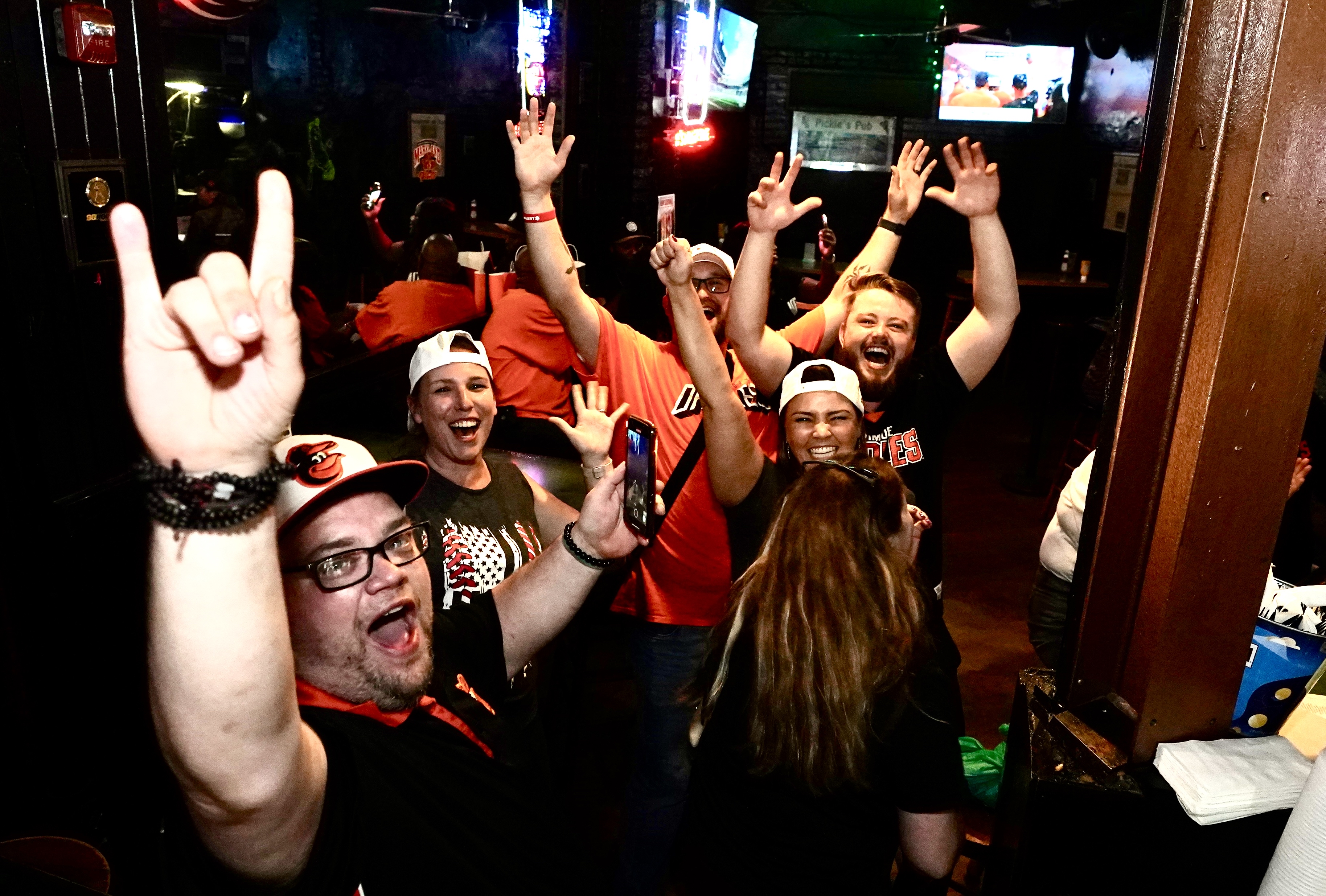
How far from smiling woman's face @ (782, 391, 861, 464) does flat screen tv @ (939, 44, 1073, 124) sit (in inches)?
396

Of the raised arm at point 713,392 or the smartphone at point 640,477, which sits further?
the raised arm at point 713,392

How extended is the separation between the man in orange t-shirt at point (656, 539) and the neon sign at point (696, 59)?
5.93m

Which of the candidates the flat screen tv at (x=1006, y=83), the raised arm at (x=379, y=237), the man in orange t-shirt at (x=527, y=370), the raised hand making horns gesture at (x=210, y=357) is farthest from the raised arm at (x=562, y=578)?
the flat screen tv at (x=1006, y=83)

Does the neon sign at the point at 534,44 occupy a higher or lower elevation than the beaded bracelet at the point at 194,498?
higher

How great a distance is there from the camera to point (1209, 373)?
116 centimetres

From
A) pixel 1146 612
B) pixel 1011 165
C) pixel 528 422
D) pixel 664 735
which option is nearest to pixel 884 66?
pixel 1011 165

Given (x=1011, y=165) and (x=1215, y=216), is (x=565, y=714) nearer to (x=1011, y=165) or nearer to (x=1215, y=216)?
(x=1215, y=216)

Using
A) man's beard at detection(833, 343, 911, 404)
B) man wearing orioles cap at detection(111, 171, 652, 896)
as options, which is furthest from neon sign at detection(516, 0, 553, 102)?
man wearing orioles cap at detection(111, 171, 652, 896)

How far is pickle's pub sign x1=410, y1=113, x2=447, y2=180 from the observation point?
27.0 feet

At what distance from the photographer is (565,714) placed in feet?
10.2

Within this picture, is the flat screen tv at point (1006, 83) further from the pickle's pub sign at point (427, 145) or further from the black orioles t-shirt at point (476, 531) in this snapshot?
the black orioles t-shirt at point (476, 531)

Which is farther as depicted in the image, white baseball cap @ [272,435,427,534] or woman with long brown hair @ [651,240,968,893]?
woman with long brown hair @ [651,240,968,893]

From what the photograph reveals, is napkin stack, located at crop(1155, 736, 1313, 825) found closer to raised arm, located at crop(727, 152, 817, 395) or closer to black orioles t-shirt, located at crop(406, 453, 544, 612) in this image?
black orioles t-shirt, located at crop(406, 453, 544, 612)

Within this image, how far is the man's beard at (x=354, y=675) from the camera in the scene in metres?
1.44
